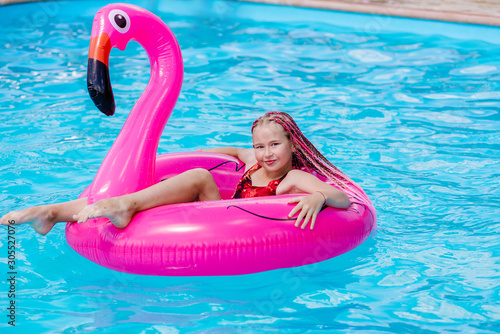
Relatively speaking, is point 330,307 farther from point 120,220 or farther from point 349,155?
point 349,155

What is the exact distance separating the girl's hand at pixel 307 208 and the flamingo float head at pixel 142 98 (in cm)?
69

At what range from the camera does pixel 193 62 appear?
6.25 meters

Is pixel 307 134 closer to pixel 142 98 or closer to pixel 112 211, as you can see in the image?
pixel 142 98

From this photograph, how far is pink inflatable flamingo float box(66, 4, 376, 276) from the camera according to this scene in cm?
266

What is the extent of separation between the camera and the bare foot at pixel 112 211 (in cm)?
260

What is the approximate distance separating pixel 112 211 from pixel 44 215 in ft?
A: 1.19

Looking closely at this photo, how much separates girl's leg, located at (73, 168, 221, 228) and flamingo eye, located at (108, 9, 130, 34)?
2.28 feet

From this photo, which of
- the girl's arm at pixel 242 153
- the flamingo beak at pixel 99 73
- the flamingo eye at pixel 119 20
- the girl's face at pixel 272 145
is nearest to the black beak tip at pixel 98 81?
the flamingo beak at pixel 99 73

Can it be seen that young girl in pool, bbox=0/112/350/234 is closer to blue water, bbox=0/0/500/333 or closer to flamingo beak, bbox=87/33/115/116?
blue water, bbox=0/0/500/333

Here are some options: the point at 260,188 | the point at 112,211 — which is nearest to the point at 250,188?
the point at 260,188

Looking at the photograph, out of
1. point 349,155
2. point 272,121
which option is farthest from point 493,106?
point 272,121

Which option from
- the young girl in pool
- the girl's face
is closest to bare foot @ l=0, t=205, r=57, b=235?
the young girl in pool

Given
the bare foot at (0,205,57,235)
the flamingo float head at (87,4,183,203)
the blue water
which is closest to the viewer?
the blue water

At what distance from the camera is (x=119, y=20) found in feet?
9.48
